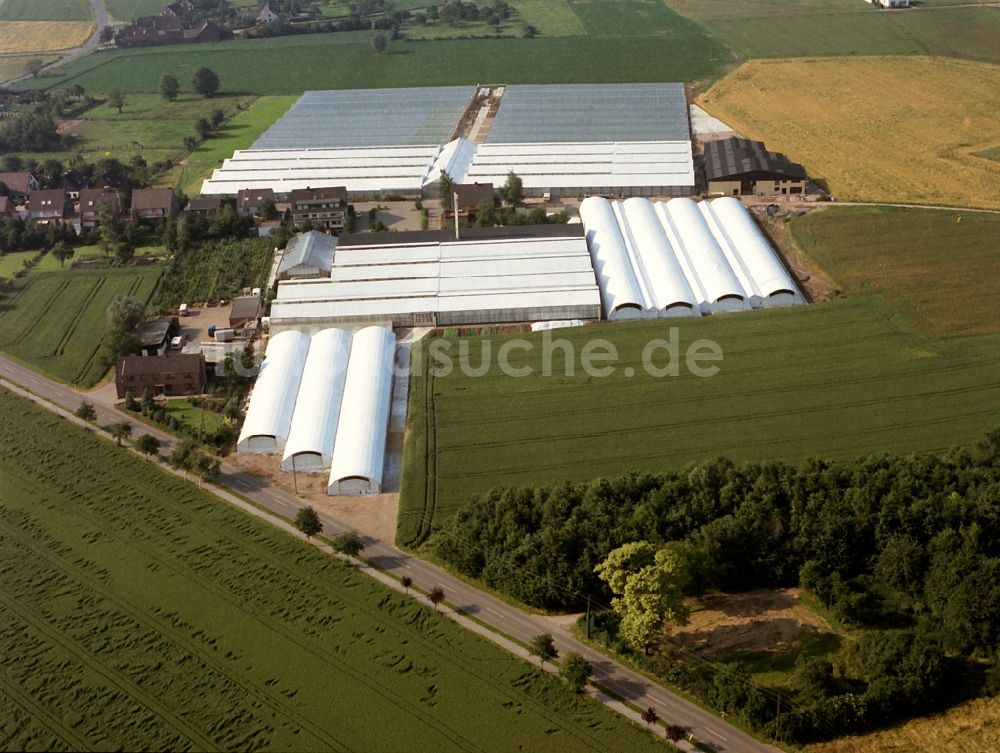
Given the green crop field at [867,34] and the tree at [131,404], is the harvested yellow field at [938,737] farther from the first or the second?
the green crop field at [867,34]

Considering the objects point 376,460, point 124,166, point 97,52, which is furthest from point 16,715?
point 97,52

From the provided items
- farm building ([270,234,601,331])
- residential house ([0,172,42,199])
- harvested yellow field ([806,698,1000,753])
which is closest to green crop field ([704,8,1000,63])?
farm building ([270,234,601,331])

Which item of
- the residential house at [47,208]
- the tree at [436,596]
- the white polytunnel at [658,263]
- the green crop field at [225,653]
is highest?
the white polytunnel at [658,263]

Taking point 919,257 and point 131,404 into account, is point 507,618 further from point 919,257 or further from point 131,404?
point 919,257

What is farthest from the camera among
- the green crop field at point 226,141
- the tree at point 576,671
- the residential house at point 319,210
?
the green crop field at point 226,141

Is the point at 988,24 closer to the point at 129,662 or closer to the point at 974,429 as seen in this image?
the point at 974,429

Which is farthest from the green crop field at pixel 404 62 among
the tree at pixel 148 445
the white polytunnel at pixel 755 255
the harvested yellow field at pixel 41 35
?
the tree at pixel 148 445

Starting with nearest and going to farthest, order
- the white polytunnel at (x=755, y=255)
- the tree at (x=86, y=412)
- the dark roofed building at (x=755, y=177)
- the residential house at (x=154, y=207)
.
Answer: the tree at (x=86, y=412)
the white polytunnel at (x=755, y=255)
the residential house at (x=154, y=207)
the dark roofed building at (x=755, y=177)
